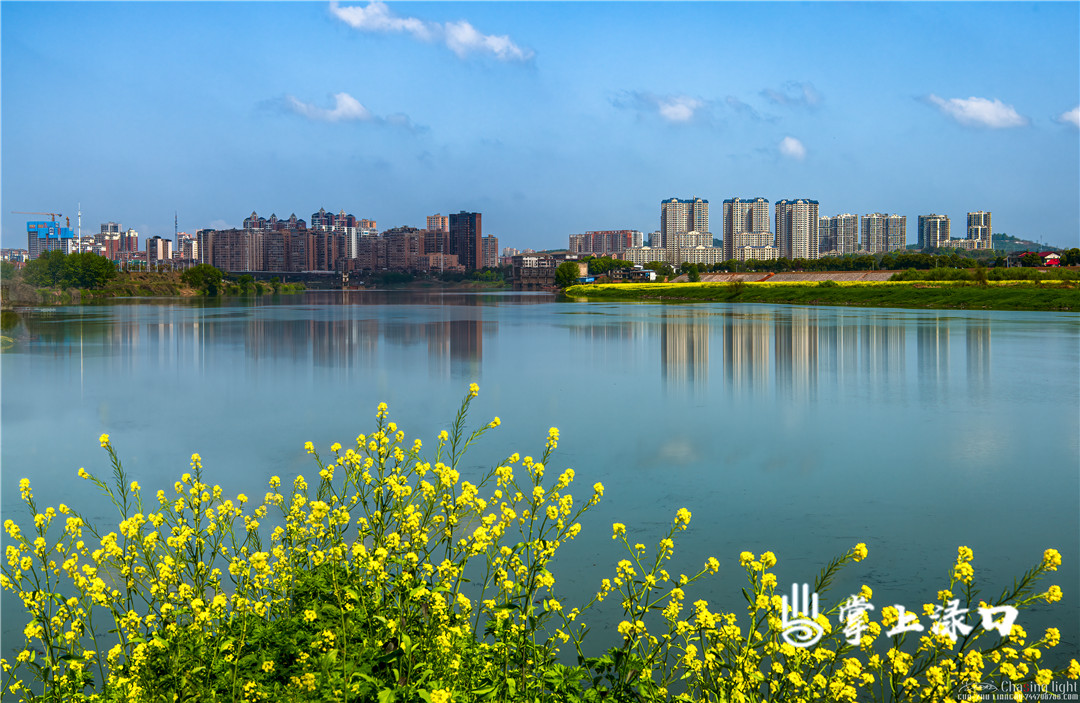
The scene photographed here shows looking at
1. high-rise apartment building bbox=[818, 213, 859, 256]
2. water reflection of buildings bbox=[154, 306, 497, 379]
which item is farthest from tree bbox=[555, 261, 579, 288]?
high-rise apartment building bbox=[818, 213, 859, 256]

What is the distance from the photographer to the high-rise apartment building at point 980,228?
172 m

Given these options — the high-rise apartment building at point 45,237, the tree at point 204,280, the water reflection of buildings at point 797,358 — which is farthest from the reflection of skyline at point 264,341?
the high-rise apartment building at point 45,237

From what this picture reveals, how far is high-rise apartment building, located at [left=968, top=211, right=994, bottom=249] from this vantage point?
172000mm

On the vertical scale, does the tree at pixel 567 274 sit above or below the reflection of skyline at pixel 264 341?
above

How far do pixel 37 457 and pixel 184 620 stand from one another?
5.06 m

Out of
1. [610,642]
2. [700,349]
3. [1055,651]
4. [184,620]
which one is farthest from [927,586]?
[700,349]

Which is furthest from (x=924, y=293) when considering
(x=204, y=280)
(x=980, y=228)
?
(x=980, y=228)

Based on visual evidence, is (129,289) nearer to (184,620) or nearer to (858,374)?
(858,374)

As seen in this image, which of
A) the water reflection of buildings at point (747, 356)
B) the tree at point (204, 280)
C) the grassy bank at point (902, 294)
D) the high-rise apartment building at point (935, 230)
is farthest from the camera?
→ the high-rise apartment building at point (935, 230)

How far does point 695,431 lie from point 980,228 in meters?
194

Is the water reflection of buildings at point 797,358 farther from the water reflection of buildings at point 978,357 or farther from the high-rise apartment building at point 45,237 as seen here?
the high-rise apartment building at point 45,237

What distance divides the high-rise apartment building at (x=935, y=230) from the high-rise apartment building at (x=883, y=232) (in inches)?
450

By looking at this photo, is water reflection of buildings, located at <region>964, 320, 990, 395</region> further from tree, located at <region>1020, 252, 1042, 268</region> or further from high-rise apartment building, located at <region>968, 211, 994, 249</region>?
high-rise apartment building, located at <region>968, 211, 994, 249</region>

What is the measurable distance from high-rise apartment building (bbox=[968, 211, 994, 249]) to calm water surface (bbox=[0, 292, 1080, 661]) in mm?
175326
